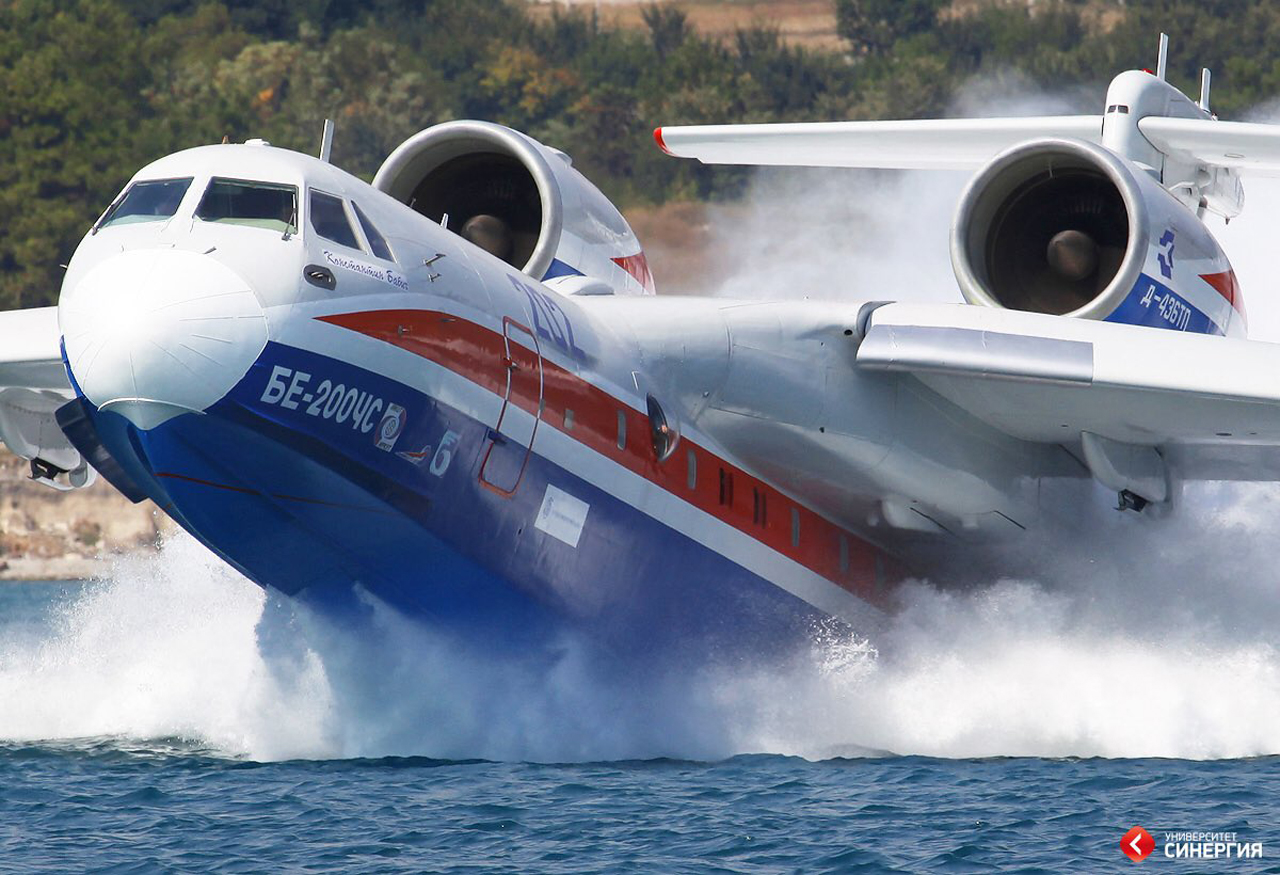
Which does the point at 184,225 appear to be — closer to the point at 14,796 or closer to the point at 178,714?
the point at 14,796

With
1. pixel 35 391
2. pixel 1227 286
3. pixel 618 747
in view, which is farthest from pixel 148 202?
pixel 1227 286

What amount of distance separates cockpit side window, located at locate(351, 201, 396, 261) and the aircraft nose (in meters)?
0.82

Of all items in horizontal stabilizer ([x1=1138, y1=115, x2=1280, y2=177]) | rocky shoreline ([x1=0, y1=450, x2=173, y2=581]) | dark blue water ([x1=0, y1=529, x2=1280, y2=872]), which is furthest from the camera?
rocky shoreline ([x1=0, y1=450, x2=173, y2=581])

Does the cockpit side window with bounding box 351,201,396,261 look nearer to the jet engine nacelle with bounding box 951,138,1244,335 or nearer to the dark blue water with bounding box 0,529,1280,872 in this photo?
the dark blue water with bounding box 0,529,1280,872

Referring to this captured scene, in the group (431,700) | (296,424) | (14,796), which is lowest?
(14,796)

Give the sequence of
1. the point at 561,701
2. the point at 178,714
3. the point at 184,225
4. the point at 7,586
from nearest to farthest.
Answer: the point at 184,225 < the point at 561,701 < the point at 178,714 < the point at 7,586

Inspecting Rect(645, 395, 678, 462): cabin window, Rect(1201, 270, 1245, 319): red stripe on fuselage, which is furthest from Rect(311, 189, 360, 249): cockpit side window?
Rect(1201, 270, 1245, 319): red stripe on fuselage

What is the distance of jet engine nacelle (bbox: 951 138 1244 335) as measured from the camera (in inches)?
492

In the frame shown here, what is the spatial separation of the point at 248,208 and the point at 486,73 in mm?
40354

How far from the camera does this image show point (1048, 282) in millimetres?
13125

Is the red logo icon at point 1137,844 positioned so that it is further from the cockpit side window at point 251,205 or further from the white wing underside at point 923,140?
the white wing underside at point 923,140

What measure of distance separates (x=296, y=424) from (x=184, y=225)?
40.6 inches

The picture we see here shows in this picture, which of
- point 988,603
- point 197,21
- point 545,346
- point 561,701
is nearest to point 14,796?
point 561,701

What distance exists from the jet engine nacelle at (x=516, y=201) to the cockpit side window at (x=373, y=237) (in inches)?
122
